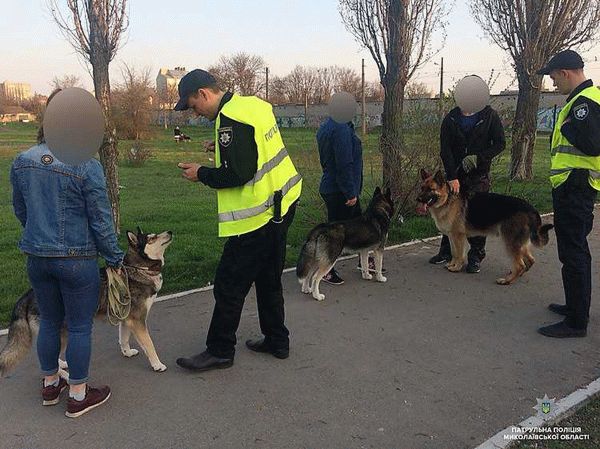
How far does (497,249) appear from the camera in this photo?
7629mm

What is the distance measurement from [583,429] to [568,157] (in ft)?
7.56

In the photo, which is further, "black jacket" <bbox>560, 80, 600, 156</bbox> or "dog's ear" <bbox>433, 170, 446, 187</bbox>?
"dog's ear" <bbox>433, 170, 446, 187</bbox>

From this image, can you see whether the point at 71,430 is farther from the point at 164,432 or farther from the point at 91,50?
the point at 91,50

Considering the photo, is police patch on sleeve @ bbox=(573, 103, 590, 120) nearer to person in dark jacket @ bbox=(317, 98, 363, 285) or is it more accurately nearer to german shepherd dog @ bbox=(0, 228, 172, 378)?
person in dark jacket @ bbox=(317, 98, 363, 285)

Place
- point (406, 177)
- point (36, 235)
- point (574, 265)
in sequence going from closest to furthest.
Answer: point (36, 235)
point (574, 265)
point (406, 177)

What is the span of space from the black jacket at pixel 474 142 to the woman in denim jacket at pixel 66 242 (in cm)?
459

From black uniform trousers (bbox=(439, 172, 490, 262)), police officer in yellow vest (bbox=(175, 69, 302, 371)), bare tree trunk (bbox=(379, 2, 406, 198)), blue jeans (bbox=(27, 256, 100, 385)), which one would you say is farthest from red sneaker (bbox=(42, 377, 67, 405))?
bare tree trunk (bbox=(379, 2, 406, 198))

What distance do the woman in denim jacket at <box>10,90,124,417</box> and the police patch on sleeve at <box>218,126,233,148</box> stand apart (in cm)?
84

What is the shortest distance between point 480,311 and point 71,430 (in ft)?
12.9

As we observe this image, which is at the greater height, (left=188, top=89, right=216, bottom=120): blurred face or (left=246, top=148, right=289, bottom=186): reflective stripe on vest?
(left=188, top=89, right=216, bottom=120): blurred face

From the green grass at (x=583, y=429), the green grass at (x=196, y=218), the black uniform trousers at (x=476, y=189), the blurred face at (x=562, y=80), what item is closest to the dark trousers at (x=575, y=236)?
the blurred face at (x=562, y=80)

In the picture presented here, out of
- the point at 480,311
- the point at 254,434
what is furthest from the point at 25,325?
the point at 480,311

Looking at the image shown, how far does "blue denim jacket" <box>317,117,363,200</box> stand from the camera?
221 inches

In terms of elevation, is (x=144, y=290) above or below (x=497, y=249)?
above
